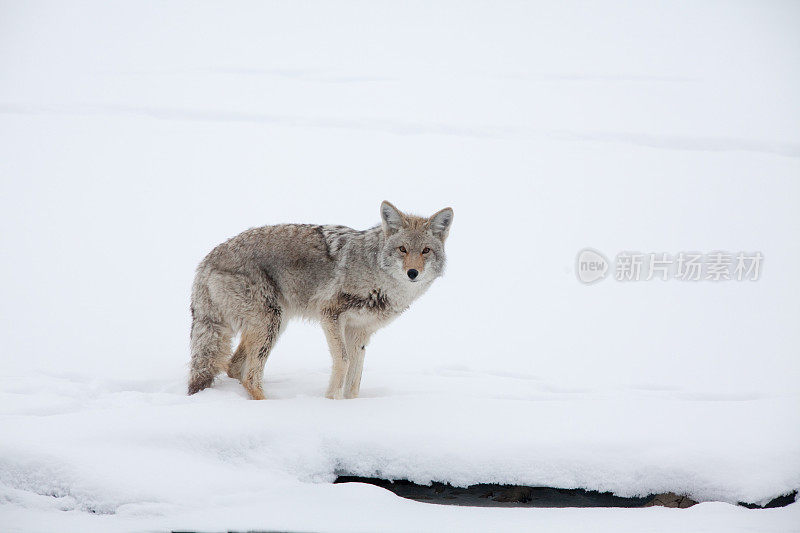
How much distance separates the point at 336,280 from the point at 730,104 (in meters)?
17.9

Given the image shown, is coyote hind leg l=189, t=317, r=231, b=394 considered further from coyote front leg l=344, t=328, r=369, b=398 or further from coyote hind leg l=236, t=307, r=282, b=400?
coyote front leg l=344, t=328, r=369, b=398

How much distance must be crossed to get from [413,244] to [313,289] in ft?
3.31

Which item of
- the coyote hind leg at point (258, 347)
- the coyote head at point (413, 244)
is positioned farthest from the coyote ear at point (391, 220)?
the coyote hind leg at point (258, 347)

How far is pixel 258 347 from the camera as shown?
557cm

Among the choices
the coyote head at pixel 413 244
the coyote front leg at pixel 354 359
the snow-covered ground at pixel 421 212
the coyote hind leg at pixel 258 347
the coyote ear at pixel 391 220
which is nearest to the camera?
the snow-covered ground at pixel 421 212

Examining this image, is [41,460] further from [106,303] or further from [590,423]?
[106,303]

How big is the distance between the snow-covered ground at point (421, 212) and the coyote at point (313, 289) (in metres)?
0.43

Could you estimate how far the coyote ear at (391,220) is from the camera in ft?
18.5

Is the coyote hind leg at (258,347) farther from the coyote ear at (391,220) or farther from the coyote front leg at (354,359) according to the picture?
the coyote ear at (391,220)

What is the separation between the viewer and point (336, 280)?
18.6ft

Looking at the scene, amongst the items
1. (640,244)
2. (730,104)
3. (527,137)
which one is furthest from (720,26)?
(640,244)

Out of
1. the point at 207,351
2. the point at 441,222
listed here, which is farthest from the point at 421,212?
the point at 207,351

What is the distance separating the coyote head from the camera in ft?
17.8

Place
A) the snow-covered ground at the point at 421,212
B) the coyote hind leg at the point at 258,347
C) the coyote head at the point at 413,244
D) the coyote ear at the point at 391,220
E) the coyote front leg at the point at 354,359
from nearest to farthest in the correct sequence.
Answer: the snow-covered ground at the point at 421,212 → the coyote head at the point at 413,244 → the coyote hind leg at the point at 258,347 → the coyote ear at the point at 391,220 → the coyote front leg at the point at 354,359
